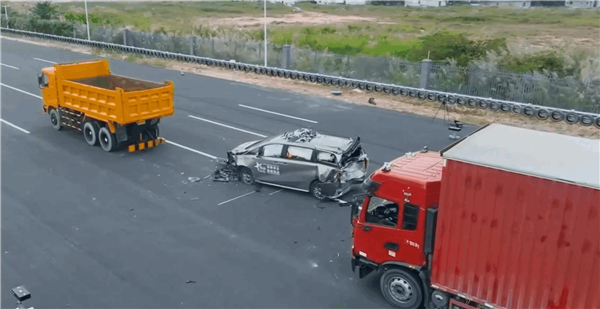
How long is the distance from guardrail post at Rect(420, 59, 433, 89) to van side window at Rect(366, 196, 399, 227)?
61.7 ft

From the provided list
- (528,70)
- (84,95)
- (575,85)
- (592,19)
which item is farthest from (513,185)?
(592,19)

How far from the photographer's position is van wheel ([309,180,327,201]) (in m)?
13.4

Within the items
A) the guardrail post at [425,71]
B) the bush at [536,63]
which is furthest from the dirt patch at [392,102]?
the bush at [536,63]

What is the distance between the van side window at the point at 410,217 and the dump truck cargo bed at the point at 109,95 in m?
10.7

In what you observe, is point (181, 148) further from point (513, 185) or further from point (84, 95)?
point (513, 185)

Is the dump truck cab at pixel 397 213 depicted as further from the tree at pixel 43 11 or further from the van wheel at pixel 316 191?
the tree at pixel 43 11

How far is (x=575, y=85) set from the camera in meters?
22.3

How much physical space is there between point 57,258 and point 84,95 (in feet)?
27.5

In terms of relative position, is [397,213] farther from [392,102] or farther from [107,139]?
[392,102]

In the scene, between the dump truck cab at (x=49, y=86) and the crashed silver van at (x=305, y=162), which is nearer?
the crashed silver van at (x=305, y=162)

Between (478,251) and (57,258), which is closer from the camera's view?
(478,251)

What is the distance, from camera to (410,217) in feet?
27.3

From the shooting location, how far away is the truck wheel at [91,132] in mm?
17406

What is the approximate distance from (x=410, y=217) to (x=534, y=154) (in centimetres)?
216
